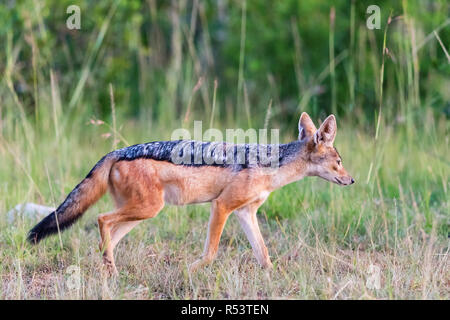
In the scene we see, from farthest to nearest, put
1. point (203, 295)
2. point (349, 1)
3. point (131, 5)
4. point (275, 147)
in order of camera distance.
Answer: point (349, 1), point (131, 5), point (275, 147), point (203, 295)

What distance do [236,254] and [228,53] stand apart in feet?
29.1

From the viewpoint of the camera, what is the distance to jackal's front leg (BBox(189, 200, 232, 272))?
16.6 ft

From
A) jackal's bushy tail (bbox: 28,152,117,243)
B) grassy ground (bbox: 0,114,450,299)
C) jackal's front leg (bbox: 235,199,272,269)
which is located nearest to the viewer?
grassy ground (bbox: 0,114,450,299)

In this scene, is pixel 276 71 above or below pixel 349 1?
below

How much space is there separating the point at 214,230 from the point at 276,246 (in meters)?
0.99

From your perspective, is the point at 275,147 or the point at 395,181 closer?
the point at 275,147

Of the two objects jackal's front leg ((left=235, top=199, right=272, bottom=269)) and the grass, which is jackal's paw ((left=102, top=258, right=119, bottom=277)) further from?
jackal's front leg ((left=235, top=199, right=272, bottom=269))

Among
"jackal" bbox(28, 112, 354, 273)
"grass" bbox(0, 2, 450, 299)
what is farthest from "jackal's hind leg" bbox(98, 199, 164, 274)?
"grass" bbox(0, 2, 450, 299)

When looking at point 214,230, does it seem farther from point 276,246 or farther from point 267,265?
point 276,246

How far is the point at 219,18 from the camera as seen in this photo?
52.4 ft

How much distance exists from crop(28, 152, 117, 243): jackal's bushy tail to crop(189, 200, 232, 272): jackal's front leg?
94 centimetres

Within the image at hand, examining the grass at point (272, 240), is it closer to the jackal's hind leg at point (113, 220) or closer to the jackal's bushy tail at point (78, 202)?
the jackal's hind leg at point (113, 220)
